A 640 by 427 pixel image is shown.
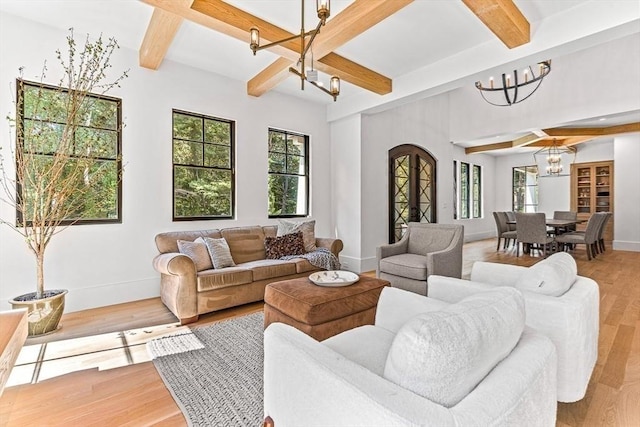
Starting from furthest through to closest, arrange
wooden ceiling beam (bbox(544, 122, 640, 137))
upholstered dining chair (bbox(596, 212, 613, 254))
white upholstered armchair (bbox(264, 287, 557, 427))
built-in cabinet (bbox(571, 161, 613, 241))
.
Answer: built-in cabinet (bbox(571, 161, 613, 241)) < wooden ceiling beam (bbox(544, 122, 640, 137)) < upholstered dining chair (bbox(596, 212, 613, 254)) < white upholstered armchair (bbox(264, 287, 557, 427))

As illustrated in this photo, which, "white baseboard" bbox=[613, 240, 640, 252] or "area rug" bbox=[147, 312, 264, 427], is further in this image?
"white baseboard" bbox=[613, 240, 640, 252]

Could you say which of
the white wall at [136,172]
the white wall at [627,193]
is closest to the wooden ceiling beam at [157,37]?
the white wall at [136,172]

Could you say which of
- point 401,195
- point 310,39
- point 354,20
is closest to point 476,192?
point 401,195

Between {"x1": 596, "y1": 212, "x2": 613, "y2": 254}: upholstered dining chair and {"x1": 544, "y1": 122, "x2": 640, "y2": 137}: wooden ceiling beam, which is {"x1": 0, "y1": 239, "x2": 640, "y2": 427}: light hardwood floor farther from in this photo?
{"x1": 544, "y1": 122, "x2": 640, "y2": 137}: wooden ceiling beam

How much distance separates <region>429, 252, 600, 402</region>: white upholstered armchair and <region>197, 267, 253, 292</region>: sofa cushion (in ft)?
6.77

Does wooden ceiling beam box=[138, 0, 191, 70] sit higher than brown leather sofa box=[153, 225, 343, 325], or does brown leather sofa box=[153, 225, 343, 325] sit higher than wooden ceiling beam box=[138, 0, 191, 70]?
wooden ceiling beam box=[138, 0, 191, 70]

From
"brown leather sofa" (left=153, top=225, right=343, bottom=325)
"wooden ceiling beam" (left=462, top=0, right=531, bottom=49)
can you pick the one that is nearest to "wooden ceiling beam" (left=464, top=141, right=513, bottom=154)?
"wooden ceiling beam" (left=462, top=0, right=531, bottom=49)

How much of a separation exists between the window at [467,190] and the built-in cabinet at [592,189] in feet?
7.98

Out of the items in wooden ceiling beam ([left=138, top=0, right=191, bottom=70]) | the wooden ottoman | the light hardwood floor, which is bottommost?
the light hardwood floor

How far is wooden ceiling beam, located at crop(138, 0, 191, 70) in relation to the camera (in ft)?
9.34

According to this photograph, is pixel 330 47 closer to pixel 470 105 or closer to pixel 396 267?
pixel 396 267

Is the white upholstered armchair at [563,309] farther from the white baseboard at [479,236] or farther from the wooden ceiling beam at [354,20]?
the white baseboard at [479,236]

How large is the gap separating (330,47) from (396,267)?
8.37ft

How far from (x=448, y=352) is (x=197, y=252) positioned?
10.0ft
